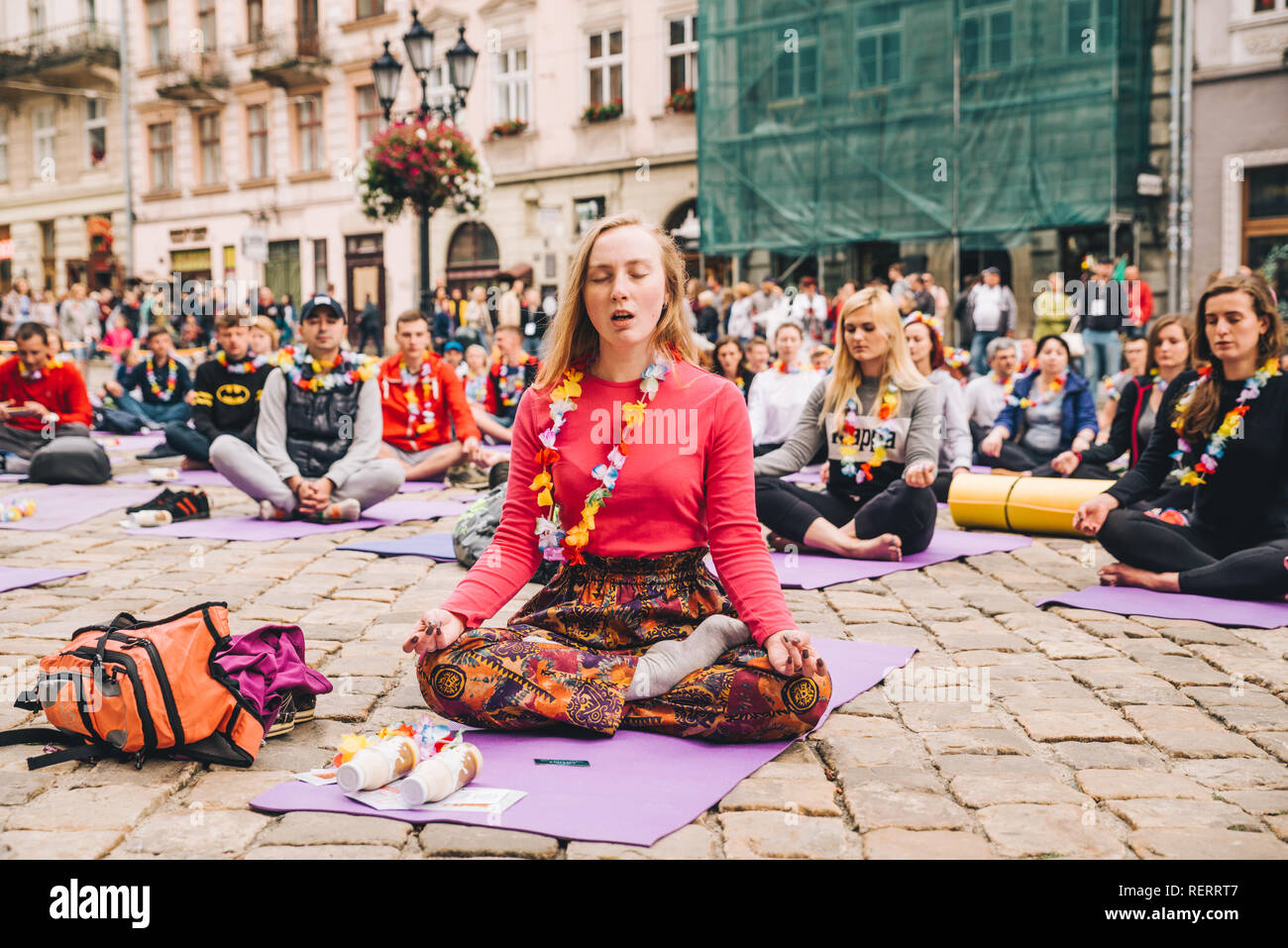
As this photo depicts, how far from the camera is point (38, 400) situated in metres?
10.9

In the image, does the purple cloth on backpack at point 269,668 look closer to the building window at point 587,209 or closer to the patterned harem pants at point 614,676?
the patterned harem pants at point 614,676

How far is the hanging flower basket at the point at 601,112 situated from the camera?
25.2m

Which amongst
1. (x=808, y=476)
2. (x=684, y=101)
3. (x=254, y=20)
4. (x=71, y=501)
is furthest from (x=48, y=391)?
(x=254, y=20)

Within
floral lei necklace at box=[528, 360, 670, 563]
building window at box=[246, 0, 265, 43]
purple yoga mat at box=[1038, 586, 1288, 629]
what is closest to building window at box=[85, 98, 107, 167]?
building window at box=[246, 0, 265, 43]

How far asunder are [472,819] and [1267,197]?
1851 cm

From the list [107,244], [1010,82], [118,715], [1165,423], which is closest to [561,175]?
[1010,82]

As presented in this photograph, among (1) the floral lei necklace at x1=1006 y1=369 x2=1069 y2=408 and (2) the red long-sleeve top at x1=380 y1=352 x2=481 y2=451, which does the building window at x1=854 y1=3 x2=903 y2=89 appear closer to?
(1) the floral lei necklace at x1=1006 y1=369 x2=1069 y2=408

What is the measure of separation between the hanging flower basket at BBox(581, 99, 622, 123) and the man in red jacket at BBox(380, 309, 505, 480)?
16233 millimetres

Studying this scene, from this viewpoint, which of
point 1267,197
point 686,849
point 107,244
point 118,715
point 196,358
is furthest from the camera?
point 107,244

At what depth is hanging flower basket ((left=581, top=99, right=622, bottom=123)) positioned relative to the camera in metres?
25.2

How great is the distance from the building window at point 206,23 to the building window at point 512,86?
1018cm

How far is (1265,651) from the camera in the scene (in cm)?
475

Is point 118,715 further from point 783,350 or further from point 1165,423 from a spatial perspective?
point 783,350

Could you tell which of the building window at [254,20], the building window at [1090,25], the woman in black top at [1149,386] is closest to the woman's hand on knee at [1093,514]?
the woman in black top at [1149,386]
